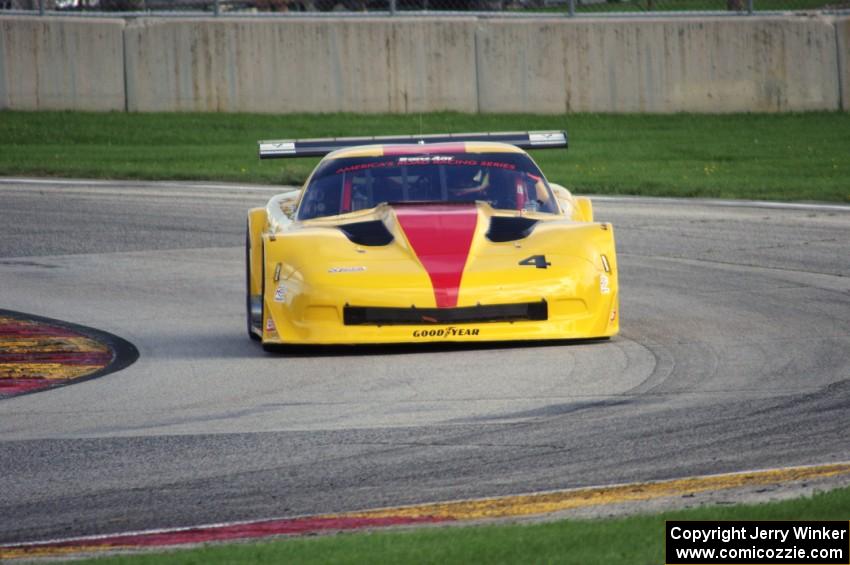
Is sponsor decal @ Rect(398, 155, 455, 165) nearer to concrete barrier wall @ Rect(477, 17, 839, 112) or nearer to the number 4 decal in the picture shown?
the number 4 decal

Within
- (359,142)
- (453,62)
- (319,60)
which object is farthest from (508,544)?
(319,60)

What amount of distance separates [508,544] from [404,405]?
2.88 m

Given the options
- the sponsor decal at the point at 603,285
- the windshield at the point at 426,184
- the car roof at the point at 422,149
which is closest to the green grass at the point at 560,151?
the car roof at the point at 422,149

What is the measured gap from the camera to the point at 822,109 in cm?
2477

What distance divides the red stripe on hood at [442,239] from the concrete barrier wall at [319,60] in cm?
1429

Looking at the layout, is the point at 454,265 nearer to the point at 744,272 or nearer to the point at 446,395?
the point at 446,395

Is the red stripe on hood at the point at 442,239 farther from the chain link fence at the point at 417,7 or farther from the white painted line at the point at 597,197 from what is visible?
the chain link fence at the point at 417,7

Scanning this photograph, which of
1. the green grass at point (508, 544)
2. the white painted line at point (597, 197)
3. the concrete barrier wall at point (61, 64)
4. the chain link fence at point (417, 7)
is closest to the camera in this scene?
the green grass at point (508, 544)

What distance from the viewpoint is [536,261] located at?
977 centimetres

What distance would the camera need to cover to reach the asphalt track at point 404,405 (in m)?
6.37

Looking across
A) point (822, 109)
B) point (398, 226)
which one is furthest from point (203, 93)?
point (398, 226)

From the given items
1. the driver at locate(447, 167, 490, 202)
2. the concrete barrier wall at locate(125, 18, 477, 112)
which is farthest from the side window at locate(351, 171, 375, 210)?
the concrete barrier wall at locate(125, 18, 477, 112)

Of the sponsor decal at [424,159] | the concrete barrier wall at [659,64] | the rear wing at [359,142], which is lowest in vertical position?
the sponsor decal at [424,159]

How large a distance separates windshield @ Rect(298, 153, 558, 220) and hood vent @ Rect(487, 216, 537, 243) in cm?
44
